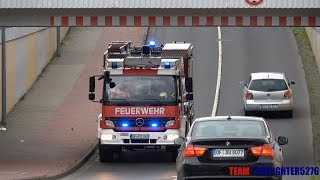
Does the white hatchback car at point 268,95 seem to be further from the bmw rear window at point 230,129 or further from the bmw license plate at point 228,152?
the bmw license plate at point 228,152

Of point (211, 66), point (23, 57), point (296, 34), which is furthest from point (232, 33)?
point (23, 57)

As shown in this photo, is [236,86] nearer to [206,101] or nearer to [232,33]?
[206,101]

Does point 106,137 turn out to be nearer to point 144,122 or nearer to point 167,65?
point 144,122

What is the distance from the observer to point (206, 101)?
41.7 metres

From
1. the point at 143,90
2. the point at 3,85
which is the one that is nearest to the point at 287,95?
the point at 3,85

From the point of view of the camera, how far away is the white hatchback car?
1532 inches

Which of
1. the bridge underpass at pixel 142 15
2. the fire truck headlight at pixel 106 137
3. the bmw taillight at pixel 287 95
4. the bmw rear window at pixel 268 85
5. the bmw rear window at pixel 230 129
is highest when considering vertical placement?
the bridge underpass at pixel 142 15

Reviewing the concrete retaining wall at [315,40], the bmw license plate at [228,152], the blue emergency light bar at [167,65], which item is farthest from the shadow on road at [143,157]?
the concrete retaining wall at [315,40]

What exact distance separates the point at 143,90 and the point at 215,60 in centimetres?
2148

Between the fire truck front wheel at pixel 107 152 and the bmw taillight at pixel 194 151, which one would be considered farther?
the fire truck front wheel at pixel 107 152

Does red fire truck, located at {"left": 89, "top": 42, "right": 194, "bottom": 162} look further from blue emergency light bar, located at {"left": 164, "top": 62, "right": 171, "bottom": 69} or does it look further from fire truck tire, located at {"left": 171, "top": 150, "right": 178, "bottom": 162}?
fire truck tire, located at {"left": 171, "top": 150, "right": 178, "bottom": 162}

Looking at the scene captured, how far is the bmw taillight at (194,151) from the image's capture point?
18.2 m

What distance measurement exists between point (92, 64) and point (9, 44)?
10151 mm

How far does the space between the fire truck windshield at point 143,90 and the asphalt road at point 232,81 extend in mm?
1738
